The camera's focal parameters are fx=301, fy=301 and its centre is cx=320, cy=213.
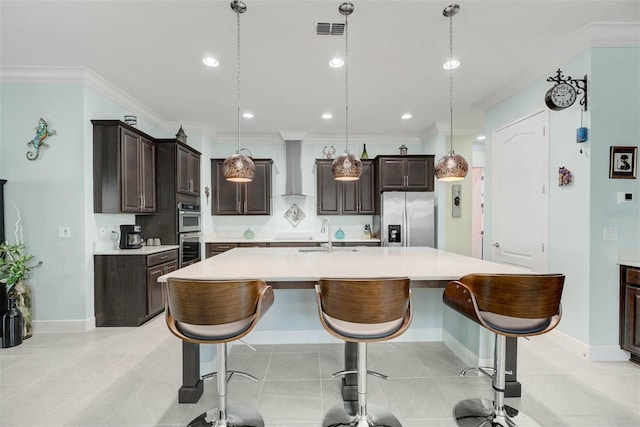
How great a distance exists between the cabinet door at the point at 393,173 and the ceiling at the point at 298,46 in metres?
1.30

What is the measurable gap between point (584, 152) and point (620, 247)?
0.87 meters

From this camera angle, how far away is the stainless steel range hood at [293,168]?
571 centimetres

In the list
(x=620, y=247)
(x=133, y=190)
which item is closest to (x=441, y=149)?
(x=620, y=247)

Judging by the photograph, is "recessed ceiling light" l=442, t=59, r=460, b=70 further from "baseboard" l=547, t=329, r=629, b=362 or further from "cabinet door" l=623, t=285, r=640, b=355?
"baseboard" l=547, t=329, r=629, b=362

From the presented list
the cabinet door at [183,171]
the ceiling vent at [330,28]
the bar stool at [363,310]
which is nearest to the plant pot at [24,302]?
the cabinet door at [183,171]

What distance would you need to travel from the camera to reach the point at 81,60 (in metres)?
3.01

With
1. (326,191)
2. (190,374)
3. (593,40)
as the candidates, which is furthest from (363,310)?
(326,191)

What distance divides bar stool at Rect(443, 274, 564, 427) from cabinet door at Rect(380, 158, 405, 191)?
3.70 meters

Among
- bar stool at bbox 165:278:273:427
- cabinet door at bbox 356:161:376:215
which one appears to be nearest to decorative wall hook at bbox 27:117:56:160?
bar stool at bbox 165:278:273:427

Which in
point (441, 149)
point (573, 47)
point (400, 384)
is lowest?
point (400, 384)

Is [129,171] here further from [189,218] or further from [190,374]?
[190,374]

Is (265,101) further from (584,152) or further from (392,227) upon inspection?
(584,152)

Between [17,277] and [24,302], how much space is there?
309 mm

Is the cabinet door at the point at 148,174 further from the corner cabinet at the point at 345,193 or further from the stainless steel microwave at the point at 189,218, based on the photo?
the corner cabinet at the point at 345,193
